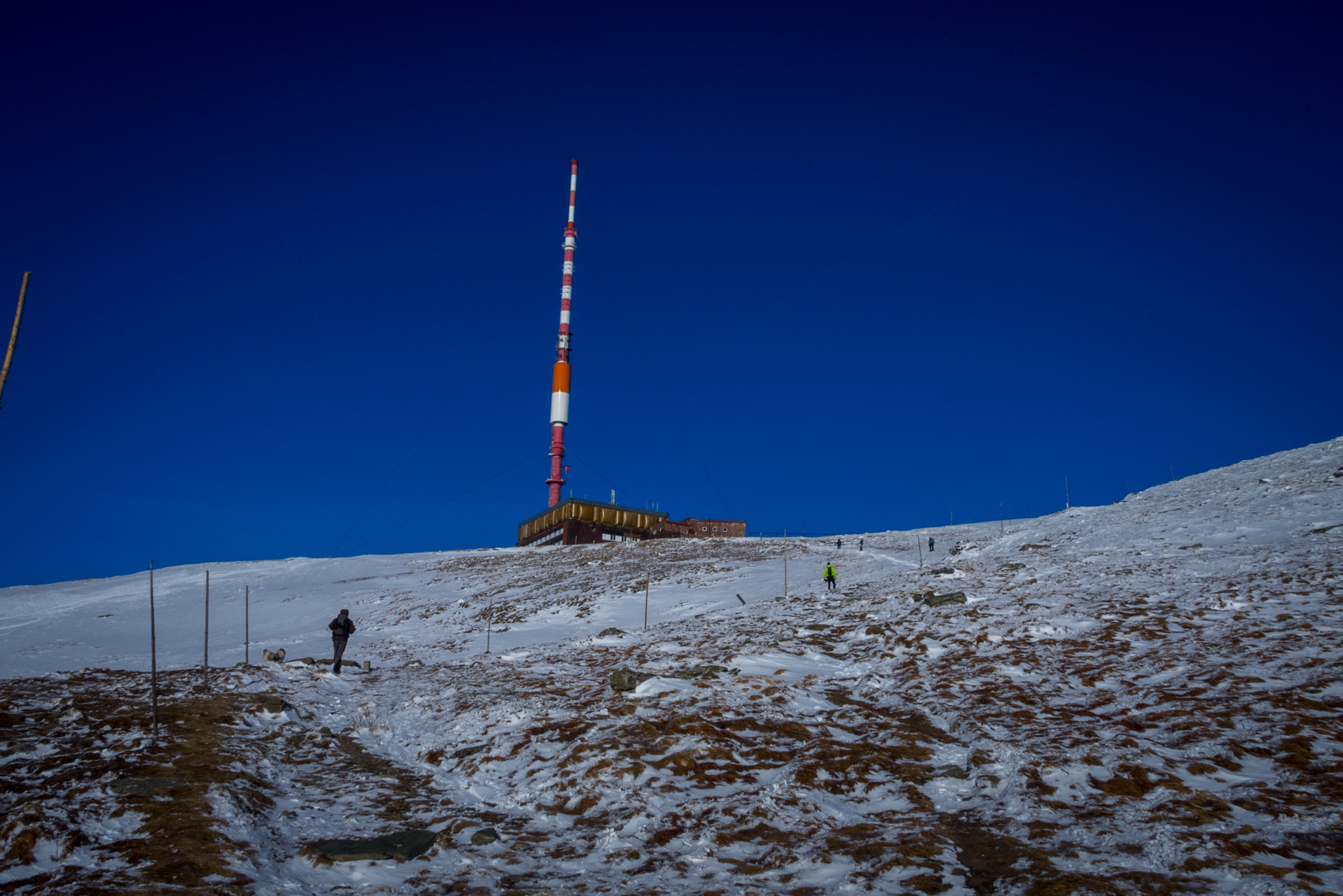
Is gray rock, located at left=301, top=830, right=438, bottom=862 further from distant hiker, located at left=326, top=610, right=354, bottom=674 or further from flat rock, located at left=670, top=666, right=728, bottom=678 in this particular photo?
distant hiker, located at left=326, top=610, right=354, bottom=674

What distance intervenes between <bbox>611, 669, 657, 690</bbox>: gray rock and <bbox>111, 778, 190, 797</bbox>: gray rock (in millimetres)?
7443

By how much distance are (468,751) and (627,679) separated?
379 centimetres

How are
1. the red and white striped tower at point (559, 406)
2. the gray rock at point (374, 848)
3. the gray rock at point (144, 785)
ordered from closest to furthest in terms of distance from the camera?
the gray rock at point (374, 848) → the gray rock at point (144, 785) → the red and white striped tower at point (559, 406)

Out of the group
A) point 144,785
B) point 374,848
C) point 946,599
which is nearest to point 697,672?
point 374,848

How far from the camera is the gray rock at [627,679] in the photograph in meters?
13.9

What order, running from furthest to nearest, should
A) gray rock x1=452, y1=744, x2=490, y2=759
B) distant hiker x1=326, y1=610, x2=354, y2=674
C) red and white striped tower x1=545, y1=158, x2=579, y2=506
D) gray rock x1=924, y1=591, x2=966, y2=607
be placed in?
red and white striped tower x1=545, y1=158, x2=579, y2=506
gray rock x1=924, y1=591, x2=966, y2=607
distant hiker x1=326, y1=610, x2=354, y2=674
gray rock x1=452, y1=744, x2=490, y2=759

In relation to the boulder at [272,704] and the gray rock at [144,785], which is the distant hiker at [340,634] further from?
the gray rock at [144,785]

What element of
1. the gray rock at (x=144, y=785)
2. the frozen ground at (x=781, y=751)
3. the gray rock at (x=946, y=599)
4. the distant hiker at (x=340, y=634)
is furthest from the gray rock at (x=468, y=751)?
the gray rock at (x=946, y=599)

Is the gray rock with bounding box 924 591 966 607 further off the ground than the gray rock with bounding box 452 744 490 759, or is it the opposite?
the gray rock with bounding box 924 591 966 607

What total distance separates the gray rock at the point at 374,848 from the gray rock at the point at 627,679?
6559 mm

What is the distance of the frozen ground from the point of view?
21.2 feet

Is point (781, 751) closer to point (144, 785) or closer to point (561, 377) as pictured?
point (144, 785)

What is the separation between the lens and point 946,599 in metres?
20.4

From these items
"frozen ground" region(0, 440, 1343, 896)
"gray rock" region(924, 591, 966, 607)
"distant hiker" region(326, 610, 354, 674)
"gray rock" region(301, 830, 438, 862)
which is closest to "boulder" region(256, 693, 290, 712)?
"frozen ground" region(0, 440, 1343, 896)
